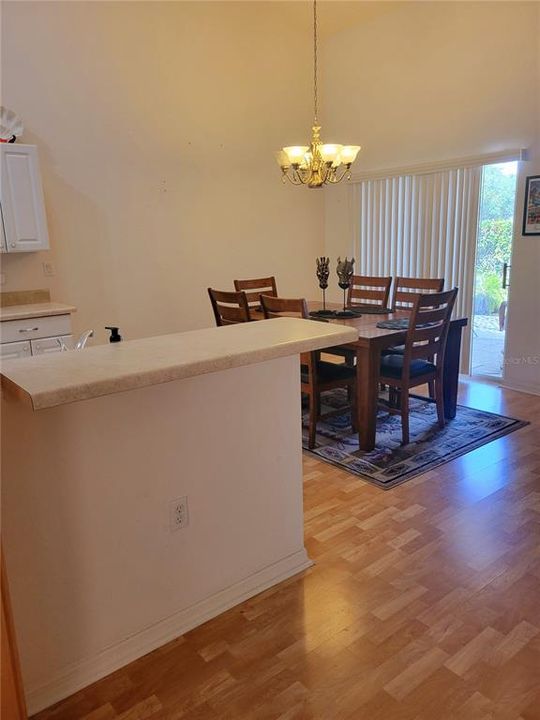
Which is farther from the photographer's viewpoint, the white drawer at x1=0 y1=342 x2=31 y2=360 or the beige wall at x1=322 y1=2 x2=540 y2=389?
the beige wall at x1=322 y1=2 x2=540 y2=389

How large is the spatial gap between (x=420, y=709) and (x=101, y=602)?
1.00m

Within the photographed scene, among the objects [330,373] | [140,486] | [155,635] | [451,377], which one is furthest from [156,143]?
[155,635]

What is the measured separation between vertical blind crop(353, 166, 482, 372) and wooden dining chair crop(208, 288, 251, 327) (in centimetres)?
223

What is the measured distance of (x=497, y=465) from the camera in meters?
3.04

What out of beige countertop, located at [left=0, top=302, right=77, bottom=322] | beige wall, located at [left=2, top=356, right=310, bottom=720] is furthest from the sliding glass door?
beige countertop, located at [left=0, top=302, right=77, bottom=322]

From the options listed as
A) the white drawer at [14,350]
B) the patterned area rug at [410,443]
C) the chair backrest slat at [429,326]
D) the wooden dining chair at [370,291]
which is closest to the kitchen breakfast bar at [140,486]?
the patterned area rug at [410,443]

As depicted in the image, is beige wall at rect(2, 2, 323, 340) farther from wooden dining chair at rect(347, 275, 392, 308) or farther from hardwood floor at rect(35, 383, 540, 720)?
hardwood floor at rect(35, 383, 540, 720)

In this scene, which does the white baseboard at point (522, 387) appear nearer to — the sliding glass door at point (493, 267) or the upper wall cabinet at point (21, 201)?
Answer: the sliding glass door at point (493, 267)

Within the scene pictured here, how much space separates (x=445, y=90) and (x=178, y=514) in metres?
4.51

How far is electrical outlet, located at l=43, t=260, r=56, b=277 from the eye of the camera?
4.10m

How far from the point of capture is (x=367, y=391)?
125 inches

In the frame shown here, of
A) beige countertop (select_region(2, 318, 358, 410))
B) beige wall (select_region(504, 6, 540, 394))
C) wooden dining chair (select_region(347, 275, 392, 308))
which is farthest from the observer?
wooden dining chair (select_region(347, 275, 392, 308))

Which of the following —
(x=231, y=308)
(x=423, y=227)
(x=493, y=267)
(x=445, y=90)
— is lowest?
(x=231, y=308)

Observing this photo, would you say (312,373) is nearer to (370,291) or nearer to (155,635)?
(370,291)
